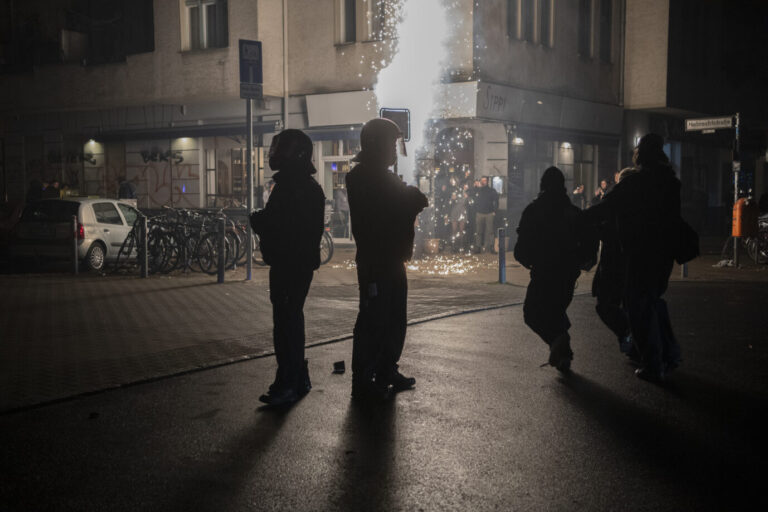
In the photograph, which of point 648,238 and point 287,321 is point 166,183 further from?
point 648,238

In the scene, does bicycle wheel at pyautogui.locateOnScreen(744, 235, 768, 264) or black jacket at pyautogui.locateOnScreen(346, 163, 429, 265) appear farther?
bicycle wheel at pyautogui.locateOnScreen(744, 235, 768, 264)

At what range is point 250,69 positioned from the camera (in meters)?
13.0

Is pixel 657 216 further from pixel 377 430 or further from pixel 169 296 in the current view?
pixel 169 296

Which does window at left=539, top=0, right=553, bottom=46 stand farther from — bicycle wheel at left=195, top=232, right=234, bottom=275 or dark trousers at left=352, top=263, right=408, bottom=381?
dark trousers at left=352, top=263, right=408, bottom=381

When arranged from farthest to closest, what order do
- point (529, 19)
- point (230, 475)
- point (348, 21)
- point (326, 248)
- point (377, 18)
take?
point (348, 21) < point (529, 19) < point (377, 18) < point (326, 248) < point (230, 475)

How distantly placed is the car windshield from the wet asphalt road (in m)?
10.3

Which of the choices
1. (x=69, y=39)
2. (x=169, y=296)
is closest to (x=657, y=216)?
(x=169, y=296)

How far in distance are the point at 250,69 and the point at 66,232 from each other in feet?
18.3

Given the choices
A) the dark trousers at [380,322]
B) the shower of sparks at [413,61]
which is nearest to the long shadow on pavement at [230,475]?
the dark trousers at [380,322]

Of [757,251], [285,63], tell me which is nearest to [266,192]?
[285,63]

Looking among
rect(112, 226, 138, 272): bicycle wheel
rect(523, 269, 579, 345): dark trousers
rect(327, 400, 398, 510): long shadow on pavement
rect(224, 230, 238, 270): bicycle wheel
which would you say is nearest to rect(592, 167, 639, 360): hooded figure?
rect(523, 269, 579, 345): dark trousers

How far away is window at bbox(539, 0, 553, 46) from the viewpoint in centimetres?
2455

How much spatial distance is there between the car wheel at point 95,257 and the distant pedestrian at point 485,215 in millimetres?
9491

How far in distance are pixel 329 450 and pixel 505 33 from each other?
19.4 metres
